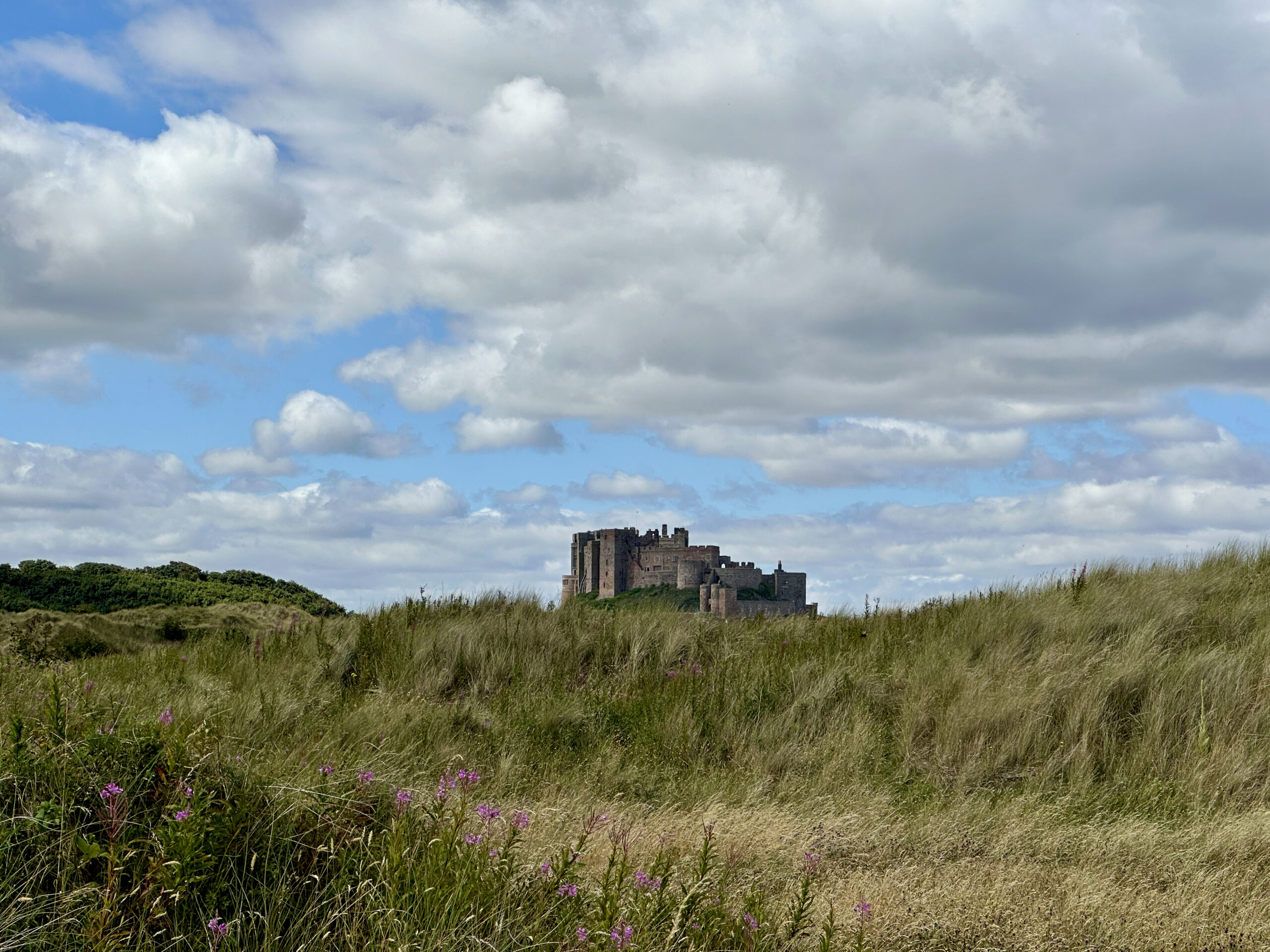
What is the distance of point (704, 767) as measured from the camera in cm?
755

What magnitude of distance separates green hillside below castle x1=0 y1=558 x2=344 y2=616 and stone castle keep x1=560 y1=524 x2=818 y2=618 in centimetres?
5533

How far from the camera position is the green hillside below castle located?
864 inches

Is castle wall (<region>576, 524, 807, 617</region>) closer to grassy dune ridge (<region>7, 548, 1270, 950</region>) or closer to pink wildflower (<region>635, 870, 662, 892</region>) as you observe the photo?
grassy dune ridge (<region>7, 548, 1270, 950</region>)

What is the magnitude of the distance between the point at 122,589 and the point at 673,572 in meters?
71.1

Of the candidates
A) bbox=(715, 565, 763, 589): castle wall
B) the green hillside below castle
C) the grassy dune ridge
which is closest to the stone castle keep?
bbox=(715, 565, 763, 589): castle wall

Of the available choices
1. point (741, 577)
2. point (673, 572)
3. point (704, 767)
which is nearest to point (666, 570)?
point (673, 572)

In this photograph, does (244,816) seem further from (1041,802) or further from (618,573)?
(618,573)

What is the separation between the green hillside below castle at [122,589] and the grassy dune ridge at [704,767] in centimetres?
950

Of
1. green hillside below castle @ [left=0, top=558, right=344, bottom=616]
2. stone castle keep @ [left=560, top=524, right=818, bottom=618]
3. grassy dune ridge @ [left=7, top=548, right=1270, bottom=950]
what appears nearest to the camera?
grassy dune ridge @ [left=7, top=548, right=1270, bottom=950]

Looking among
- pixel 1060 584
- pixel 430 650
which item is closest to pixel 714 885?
pixel 430 650

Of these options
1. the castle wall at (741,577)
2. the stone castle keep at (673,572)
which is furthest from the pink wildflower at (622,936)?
the castle wall at (741,577)

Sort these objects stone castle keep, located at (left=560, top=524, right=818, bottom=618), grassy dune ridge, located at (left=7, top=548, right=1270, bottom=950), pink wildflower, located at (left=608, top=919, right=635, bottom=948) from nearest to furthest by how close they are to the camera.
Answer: pink wildflower, located at (left=608, top=919, right=635, bottom=948) → grassy dune ridge, located at (left=7, top=548, right=1270, bottom=950) → stone castle keep, located at (left=560, top=524, right=818, bottom=618)

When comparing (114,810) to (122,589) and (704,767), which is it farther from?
(122,589)

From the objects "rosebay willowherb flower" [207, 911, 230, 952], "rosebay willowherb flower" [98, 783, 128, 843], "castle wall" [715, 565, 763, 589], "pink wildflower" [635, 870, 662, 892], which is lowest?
"rosebay willowherb flower" [207, 911, 230, 952]
